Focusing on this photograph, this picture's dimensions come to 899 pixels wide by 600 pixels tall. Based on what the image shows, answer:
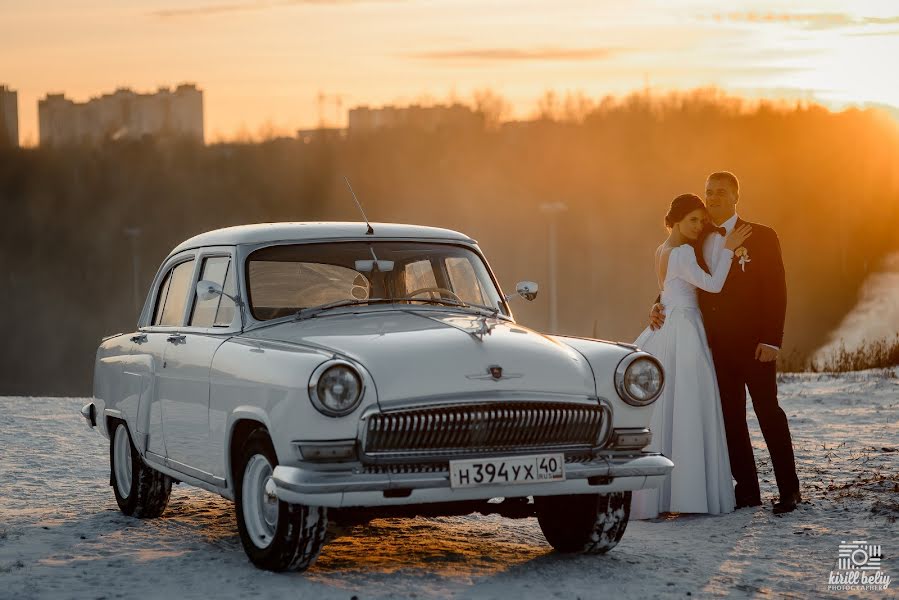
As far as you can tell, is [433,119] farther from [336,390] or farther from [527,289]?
[336,390]

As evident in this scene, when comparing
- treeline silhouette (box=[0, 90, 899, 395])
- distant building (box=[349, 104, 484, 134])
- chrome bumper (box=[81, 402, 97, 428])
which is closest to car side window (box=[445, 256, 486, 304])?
chrome bumper (box=[81, 402, 97, 428])

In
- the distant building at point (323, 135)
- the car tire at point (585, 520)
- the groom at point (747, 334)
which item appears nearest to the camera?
the car tire at point (585, 520)

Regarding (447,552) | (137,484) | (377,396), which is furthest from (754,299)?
(137,484)

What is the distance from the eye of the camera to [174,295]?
957 cm

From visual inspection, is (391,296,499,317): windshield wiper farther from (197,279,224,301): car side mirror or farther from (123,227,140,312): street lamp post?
(123,227,140,312): street lamp post

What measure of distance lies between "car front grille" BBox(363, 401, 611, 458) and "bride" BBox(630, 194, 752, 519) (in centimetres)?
252

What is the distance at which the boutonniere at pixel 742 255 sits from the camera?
31.9 ft

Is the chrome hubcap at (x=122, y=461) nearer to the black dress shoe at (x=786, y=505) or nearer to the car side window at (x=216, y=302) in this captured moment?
the car side window at (x=216, y=302)

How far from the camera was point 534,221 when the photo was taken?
319 feet

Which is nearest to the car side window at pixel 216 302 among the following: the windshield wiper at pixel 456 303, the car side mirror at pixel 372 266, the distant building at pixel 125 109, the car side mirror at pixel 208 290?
the car side mirror at pixel 208 290

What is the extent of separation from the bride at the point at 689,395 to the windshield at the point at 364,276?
5.27ft

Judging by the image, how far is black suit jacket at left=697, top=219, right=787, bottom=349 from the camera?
9.67 metres

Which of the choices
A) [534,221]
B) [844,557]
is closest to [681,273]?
[844,557]

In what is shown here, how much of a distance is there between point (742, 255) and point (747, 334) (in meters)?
0.57
